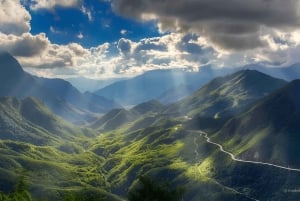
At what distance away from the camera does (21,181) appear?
120 metres

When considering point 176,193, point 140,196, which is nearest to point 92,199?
point 140,196

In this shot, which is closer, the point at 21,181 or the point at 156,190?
the point at 156,190

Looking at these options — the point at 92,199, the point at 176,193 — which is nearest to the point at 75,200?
the point at 92,199

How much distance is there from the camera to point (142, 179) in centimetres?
9812

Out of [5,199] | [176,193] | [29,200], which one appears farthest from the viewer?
[29,200]

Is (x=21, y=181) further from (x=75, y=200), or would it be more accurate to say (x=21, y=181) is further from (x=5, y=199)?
(x=75, y=200)

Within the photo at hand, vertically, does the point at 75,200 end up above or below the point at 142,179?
below

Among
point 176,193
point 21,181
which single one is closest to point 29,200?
point 21,181

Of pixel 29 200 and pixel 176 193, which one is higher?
pixel 176 193

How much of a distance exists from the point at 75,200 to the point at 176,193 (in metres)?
27.9

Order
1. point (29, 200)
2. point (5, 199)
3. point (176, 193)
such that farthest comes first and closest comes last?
point (29, 200) → point (5, 199) → point (176, 193)

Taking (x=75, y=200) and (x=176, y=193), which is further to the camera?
(x=75, y=200)

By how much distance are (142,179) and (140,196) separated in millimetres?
3903

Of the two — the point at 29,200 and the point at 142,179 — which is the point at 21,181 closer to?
the point at 29,200
